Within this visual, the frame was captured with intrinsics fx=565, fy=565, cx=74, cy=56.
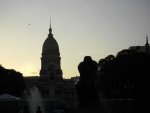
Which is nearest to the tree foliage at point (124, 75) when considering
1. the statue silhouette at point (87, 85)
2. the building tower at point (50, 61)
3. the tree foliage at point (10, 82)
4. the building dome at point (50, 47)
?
the tree foliage at point (10, 82)

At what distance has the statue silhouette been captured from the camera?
2367 cm

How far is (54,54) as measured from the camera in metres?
160

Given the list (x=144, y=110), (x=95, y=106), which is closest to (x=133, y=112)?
(x=144, y=110)

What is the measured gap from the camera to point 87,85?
23672 millimetres

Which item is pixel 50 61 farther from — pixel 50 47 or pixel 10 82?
pixel 10 82

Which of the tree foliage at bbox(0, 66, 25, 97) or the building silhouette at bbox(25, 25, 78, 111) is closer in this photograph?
the tree foliage at bbox(0, 66, 25, 97)

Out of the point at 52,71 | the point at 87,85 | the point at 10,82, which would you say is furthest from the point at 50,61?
the point at 87,85

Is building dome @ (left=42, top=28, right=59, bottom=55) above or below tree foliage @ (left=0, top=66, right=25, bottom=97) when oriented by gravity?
above

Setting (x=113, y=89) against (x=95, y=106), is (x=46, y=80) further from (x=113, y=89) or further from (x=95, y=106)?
(x=95, y=106)

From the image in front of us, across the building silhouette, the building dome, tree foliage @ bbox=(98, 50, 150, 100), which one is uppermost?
the building dome

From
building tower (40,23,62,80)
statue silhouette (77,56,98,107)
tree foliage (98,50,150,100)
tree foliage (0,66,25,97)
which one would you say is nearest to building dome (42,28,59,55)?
building tower (40,23,62,80)

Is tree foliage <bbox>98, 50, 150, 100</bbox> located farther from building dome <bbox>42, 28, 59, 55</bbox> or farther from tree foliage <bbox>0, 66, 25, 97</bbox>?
building dome <bbox>42, 28, 59, 55</bbox>

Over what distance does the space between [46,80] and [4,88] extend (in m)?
58.9

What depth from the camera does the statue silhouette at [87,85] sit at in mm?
23672
